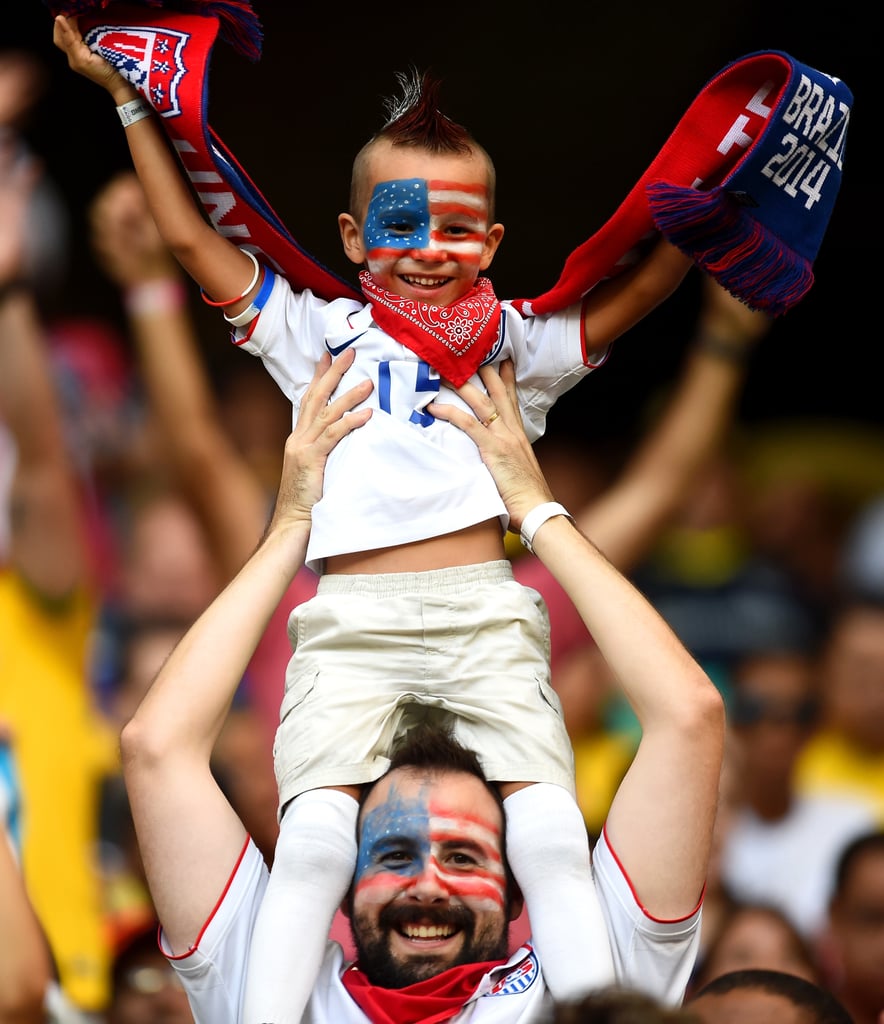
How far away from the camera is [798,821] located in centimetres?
484

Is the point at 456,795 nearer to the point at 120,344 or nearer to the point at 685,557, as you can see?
the point at 685,557

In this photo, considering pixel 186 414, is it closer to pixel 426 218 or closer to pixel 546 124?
pixel 426 218

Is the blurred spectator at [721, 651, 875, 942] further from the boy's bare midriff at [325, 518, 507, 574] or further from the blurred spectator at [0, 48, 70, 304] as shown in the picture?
the blurred spectator at [0, 48, 70, 304]

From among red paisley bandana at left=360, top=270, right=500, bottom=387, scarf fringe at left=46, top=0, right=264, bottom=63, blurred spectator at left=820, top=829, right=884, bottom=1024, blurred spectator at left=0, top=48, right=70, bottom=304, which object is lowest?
blurred spectator at left=820, top=829, right=884, bottom=1024

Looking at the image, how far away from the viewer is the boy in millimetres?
2477

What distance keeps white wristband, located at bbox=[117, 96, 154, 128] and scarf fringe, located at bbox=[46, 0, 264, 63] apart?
159mm

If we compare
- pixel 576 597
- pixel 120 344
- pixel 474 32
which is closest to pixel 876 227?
pixel 474 32

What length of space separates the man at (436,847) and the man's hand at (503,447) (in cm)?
8

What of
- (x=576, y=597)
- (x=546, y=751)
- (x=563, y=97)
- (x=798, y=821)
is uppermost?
(x=576, y=597)

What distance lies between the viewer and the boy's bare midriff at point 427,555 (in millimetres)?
2607

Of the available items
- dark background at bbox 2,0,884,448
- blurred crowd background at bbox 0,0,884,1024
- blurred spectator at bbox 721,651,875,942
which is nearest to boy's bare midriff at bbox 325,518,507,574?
blurred crowd background at bbox 0,0,884,1024

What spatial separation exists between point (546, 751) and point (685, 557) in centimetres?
333

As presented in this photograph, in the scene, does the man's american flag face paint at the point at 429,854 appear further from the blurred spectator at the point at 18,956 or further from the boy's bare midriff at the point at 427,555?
the blurred spectator at the point at 18,956

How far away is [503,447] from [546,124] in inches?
161
